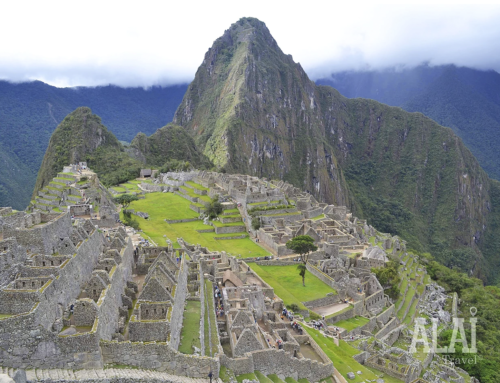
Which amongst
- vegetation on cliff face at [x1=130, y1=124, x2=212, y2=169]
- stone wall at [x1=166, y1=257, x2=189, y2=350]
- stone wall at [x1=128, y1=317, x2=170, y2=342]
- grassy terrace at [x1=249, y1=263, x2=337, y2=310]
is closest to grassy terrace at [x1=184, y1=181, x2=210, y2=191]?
grassy terrace at [x1=249, y1=263, x2=337, y2=310]

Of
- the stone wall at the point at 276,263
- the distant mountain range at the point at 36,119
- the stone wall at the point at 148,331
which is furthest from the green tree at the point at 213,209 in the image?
the stone wall at the point at 148,331

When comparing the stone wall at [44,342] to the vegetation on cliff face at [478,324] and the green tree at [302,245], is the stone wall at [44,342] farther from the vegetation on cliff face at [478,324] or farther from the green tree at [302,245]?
the vegetation on cliff face at [478,324]

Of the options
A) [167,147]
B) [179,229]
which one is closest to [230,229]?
[179,229]

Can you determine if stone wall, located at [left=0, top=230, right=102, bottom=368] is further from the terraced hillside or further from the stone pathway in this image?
the terraced hillside

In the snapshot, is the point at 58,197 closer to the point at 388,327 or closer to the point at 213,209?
the point at 213,209

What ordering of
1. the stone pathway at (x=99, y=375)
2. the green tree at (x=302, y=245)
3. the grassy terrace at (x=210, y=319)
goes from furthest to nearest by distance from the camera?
1. the green tree at (x=302, y=245)
2. the grassy terrace at (x=210, y=319)
3. the stone pathway at (x=99, y=375)

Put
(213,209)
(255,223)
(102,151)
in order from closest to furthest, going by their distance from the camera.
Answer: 1. (255,223)
2. (213,209)
3. (102,151)
